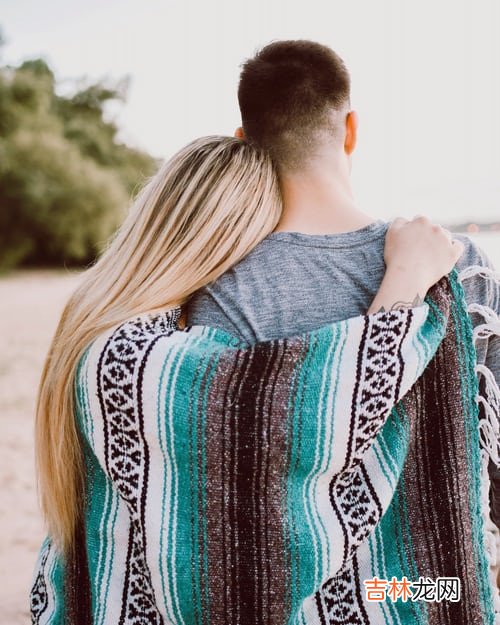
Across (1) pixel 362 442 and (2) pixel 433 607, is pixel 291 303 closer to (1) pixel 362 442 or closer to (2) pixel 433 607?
(1) pixel 362 442

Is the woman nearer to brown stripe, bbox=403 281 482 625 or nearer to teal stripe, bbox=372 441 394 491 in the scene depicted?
brown stripe, bbox=403 281 482 625

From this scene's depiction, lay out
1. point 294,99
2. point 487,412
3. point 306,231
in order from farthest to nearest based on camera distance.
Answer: point 294,99 < point 306,231 < point 487,412

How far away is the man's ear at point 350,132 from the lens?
188cm

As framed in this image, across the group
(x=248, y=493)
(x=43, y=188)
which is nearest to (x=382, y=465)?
(x=248, y=493)

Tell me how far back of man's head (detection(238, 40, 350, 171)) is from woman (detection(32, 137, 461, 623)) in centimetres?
13

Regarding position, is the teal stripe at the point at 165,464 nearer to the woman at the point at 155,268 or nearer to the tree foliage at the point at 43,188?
the woman at the point at 155,268

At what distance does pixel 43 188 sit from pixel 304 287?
88.1 feet

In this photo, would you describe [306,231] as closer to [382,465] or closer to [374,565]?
[382,465]

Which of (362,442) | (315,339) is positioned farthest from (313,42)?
(362,442)

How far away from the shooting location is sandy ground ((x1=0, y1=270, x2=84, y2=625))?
3250 millimetres

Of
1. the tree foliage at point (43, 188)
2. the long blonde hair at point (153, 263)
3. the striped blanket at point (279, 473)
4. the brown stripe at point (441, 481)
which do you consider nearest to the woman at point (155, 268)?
the long blonde hair at point (153, 263)

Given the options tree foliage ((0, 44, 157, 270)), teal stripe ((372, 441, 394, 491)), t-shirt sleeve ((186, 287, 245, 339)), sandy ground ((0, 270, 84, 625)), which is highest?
tree foliage ((0, 44, 157, 270))

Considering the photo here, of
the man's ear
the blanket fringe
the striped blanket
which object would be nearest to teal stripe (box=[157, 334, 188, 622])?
the striped blanket

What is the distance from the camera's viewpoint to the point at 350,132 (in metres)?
1.89
